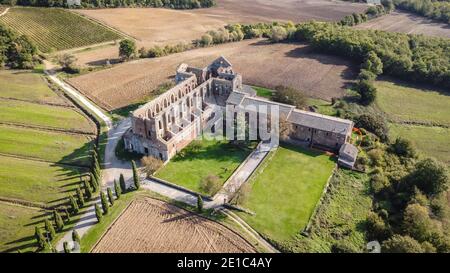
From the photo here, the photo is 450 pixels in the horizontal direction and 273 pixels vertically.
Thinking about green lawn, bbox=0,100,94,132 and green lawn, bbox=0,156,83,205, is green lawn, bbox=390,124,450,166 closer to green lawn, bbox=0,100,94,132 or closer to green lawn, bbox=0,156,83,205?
green lawn, bbox=0,156,83,205

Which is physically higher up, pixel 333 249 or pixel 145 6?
pixel 145 6

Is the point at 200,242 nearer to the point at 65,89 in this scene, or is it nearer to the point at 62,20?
the point at 65,89

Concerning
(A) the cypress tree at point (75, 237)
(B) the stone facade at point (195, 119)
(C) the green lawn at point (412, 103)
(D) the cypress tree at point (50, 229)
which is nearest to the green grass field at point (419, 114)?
(C) the green lawn at point (412, 103)

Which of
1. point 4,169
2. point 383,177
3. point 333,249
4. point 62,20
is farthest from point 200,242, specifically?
point 62,20

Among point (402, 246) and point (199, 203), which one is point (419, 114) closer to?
point (402, 246)
